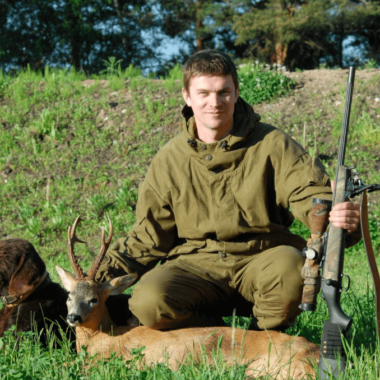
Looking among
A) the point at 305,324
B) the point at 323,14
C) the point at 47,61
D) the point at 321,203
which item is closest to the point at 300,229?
the point at 305,324

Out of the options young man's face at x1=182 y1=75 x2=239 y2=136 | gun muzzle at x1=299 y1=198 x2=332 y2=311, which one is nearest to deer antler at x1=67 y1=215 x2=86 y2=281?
young man's face at x1=182 y1=75 x2=239 y2=136

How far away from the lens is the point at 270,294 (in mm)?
3713

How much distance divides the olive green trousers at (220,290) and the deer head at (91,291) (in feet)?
0.58

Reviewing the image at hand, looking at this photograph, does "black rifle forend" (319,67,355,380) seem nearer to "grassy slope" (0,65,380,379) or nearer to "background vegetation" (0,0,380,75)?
"grassy slope" (0,65,380,379)

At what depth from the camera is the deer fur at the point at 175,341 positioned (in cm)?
323

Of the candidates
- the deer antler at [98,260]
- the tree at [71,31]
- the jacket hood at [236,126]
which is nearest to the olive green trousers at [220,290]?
the deer antler at [98,260]

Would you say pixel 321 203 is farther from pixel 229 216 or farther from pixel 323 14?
pixel 323 14

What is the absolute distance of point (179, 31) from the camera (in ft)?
70.4

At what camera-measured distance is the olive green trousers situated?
12.0ft

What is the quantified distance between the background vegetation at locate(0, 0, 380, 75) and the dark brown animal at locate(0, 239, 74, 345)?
15.0 m

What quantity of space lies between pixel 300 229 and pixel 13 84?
22.9 ft

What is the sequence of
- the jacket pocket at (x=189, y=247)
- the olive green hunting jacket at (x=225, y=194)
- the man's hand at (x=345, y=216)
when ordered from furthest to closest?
the jacket pocket at (x=189, y=247)
the olive green hunting jacket at (x=225, y=194)
the man's hand at (x=345, y=216)

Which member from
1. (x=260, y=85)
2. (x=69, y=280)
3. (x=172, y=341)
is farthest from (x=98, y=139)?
(x=172, y=341)

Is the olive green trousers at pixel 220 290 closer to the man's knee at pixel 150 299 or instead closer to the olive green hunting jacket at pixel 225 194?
the man's knee at pixel 150 299
